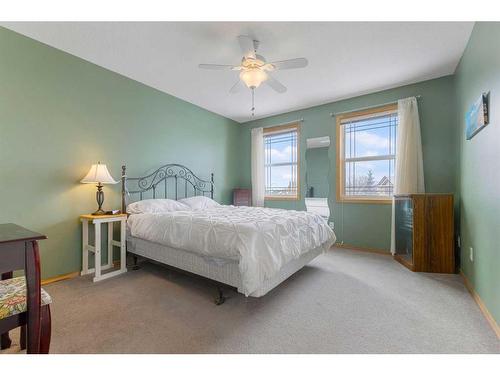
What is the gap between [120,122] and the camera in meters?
3.14

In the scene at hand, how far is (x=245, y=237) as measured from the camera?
1883 millimetres

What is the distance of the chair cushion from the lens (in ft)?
3.48

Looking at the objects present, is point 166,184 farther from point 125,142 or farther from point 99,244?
point 99,244

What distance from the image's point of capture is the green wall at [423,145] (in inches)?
125

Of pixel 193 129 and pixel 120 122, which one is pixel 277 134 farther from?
pixel 120 122

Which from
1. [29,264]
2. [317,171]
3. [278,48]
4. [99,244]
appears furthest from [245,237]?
[317,171]

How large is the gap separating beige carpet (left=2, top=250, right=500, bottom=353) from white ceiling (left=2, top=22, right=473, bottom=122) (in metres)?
2.61

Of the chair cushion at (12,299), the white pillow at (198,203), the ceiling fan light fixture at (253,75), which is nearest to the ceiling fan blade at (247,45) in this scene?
the ceiling fan light fixture at (253,75)

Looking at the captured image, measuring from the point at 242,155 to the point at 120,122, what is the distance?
2788mm

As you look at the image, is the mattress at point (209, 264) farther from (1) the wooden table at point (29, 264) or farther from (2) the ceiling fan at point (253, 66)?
(2) the ceiling fan at point (253, 66)

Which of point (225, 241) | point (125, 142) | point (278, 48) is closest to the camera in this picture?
point (225, 241)

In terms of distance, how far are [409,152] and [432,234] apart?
121 centimetres

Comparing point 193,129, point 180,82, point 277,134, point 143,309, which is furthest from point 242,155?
point 143,309

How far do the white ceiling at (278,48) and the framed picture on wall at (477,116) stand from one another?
2.72 ft
